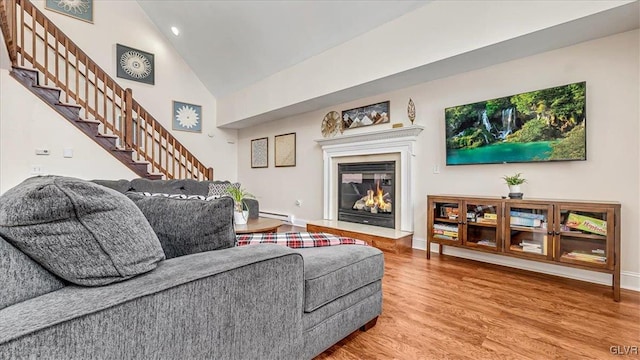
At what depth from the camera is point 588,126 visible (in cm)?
262

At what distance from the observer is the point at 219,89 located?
630 centimetres

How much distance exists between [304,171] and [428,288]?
11.1 ft

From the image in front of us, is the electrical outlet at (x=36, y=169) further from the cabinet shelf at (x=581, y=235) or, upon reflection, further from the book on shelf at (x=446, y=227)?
the cabinet shelf at (x=581, y=235)

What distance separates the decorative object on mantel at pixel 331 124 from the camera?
15.5 feet

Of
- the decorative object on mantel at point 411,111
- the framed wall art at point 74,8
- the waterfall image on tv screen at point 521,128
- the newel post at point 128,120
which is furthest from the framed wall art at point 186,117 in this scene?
the waterfall image on tv screen at point 521,128

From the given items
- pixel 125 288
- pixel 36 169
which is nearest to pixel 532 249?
pixel 125 288

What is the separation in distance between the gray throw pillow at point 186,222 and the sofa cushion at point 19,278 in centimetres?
37

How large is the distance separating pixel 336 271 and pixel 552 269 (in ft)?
8.51

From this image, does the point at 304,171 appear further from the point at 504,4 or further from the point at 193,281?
the point at 193,281

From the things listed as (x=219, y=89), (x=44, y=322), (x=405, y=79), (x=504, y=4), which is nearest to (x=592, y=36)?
(x=504, y=4)

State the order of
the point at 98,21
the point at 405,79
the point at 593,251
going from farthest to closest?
the point at 98,21 → the point at 405,79 → the point at 593,251

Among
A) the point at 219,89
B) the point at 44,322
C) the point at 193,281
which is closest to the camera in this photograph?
the point at 44,322

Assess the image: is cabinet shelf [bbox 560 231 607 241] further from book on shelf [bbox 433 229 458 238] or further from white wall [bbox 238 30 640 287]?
book on shelf [bbox 433 229 458 238]

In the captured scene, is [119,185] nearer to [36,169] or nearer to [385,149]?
[36,169]
